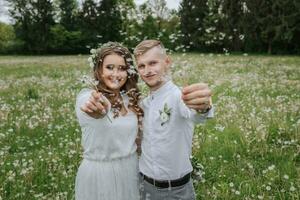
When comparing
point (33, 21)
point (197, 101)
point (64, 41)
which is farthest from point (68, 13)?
point (197, 101)

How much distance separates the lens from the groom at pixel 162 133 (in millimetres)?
4031

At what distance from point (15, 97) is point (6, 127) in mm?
4810

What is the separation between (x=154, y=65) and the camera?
405 centimetres

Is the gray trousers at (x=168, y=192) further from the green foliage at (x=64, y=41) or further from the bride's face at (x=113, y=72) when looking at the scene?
the green foliage at (x=64, y=41)

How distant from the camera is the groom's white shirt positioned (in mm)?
4016

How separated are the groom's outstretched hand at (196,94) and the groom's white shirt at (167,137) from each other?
0.74 m

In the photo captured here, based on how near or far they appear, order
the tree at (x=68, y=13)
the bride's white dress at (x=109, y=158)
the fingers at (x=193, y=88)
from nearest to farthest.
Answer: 1. the fingers at (x=193, y=88)
2. the bride's white dress at (x=109, y=158)
3. the tree at (x=68, y=13)

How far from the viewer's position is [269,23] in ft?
176

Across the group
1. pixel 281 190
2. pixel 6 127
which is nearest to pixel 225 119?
pixel 281 190

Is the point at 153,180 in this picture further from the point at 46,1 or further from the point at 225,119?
the point at 46,1

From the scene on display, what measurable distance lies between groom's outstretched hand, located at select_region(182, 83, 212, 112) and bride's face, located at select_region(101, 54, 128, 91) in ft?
4.43

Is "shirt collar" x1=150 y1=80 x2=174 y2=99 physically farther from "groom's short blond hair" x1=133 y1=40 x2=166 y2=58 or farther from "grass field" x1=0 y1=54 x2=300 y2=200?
"groom's short blond hair" x1=133 y1=40 x2=166 y2=58

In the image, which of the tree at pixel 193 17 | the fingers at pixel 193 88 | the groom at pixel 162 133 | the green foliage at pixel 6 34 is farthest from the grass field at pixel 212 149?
the green foliage at pixel 6 34

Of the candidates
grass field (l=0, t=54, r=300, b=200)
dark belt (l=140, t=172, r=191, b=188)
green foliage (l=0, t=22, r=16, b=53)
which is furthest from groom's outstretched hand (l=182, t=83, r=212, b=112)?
green foliage (l=0, t=22, r=16, b=53)
